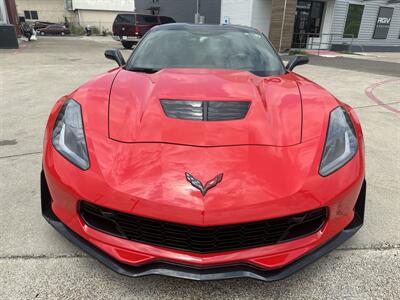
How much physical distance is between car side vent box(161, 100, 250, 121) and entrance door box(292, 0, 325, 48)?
70.0 ft

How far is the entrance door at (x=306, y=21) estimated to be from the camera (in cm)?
2098

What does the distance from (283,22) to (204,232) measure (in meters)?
18.4

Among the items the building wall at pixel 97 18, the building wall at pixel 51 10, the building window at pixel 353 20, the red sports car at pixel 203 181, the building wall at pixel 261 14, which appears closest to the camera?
the red sports car at pixel 203 181

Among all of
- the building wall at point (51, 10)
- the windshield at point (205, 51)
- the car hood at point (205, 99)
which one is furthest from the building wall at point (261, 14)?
the building wall at point (51, 10)

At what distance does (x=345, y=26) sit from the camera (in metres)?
21.6

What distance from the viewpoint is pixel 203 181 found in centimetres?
150

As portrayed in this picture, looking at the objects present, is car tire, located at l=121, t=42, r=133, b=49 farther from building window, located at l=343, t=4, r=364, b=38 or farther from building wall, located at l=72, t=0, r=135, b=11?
building wall, located at l=72, t=0, r=135, b=11

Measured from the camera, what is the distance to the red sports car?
1.48 m

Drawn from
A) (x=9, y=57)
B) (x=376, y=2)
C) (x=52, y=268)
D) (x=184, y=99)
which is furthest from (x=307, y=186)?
(x=376, y=2)

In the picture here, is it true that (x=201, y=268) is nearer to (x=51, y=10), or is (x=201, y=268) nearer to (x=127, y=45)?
(x=127, y=45)

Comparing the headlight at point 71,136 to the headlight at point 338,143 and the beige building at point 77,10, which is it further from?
the beige building at point 77,10

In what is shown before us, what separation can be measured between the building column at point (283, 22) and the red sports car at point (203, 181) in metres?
17.4

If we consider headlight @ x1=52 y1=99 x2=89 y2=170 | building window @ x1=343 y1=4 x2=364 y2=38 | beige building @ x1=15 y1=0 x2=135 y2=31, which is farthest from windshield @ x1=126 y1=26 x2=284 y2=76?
beige building @ x1=15 y1=0 x2=135 y2=31

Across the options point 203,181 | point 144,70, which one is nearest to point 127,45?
point 144,70
